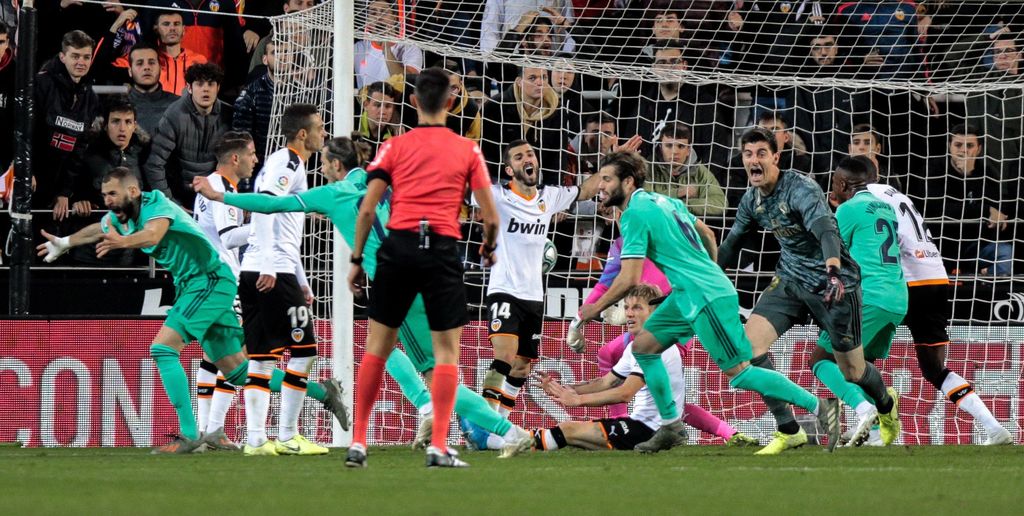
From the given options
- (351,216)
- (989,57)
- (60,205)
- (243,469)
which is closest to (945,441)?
(989,57)

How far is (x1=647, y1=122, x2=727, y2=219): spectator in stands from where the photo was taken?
12859 millimetres

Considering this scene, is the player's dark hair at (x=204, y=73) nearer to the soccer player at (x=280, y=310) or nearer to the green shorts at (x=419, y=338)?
the soccer player at (x=280, y=310)

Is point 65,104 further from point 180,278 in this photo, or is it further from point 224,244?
point 180,278

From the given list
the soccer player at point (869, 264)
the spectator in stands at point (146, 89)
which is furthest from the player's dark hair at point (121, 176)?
the soccer player at point (869, 264)

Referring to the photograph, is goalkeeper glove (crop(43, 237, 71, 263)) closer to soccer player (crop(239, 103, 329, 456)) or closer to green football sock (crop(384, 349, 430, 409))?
soccer player (crop(239, 103, 329, 456))

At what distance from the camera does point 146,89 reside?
13.4 meters

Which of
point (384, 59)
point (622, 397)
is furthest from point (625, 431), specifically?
point (384, 59)

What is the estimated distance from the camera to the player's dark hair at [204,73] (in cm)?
1284

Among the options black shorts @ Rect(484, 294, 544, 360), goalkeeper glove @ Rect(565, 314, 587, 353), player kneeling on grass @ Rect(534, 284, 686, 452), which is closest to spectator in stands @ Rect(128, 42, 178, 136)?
black shorts @ Rect(484, 294, 544, 360)

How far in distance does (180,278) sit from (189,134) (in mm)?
3539

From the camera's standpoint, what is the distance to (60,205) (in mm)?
12219

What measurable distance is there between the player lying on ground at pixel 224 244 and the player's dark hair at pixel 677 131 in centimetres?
428

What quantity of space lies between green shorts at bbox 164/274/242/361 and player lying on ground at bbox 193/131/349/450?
266mm

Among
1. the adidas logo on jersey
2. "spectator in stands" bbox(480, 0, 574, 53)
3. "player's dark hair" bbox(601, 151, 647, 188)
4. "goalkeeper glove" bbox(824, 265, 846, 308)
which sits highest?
"spectator in stands" bbox(480, 0, 574, 53)
